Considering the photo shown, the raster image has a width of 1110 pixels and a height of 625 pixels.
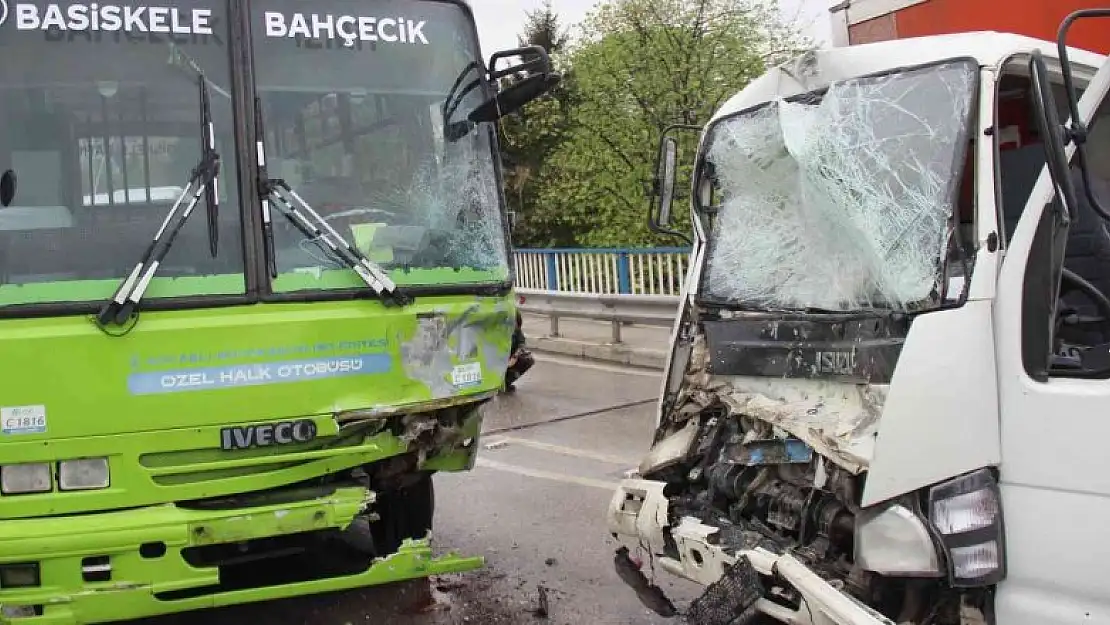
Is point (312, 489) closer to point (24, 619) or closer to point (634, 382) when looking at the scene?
point (24, 619)

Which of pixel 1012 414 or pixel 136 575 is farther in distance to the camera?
pixel 136 575

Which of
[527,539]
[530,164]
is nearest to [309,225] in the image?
[527,539]

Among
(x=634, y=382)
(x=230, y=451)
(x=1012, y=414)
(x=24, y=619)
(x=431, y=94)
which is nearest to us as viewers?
(x=1012, y=414)

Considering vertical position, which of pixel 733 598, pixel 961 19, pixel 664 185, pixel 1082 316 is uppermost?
pixel 961 19

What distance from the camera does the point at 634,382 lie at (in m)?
10.1

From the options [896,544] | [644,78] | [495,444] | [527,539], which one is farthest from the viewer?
[644,78]

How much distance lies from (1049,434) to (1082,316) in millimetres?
633

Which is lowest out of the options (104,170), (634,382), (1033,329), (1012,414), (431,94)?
(634,382)

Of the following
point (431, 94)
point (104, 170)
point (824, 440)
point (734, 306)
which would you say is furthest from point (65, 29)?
point (824, 440)

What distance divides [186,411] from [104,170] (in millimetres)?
1007

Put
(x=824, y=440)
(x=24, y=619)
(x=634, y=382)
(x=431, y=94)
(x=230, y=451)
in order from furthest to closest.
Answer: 1. (x=634, y=382)
2. (x=431, y=94)
3. (x=230, y=451)
4. (x=24, y=619)
5. (x=824, y=440)

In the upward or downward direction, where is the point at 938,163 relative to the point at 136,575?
upward

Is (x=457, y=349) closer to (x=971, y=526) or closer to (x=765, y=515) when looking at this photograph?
(x=765, y=515)

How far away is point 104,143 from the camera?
3738 mm
